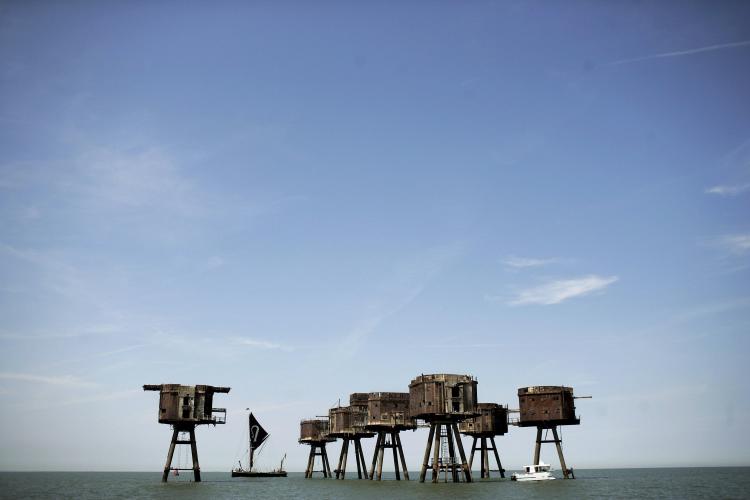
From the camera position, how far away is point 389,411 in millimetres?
69688

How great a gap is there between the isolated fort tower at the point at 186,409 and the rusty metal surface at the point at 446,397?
22.5 meters

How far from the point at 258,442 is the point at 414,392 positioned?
46579 millimetres

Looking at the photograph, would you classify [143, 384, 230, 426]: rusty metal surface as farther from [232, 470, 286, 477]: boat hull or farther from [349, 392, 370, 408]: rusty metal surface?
[232, 470, 286, 477]: boat hull

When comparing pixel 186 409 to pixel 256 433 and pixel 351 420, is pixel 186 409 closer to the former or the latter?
pixel 351 420

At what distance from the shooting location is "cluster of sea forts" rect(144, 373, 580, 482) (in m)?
58.7

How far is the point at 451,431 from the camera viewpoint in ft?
202

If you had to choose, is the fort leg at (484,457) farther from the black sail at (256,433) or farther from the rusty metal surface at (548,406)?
the black sail at (256,433)

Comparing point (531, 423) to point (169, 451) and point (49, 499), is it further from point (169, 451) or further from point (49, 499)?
point (49, 499)

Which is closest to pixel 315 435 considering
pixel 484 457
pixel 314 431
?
pixel 314 431

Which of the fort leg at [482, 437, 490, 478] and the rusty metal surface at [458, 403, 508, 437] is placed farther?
the fort leg at [482, 437, 490, 478]

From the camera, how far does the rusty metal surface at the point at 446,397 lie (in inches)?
2282

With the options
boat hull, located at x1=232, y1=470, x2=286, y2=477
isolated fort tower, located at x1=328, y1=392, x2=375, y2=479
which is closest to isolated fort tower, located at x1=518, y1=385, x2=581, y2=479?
isolated fort tower, located at x1=328, y1=392, x2=375, y2=479

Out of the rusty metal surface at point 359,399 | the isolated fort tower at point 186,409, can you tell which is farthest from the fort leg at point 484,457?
the isolated fort tower at point 186,409

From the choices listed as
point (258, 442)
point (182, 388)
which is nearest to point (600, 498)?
point (182, 388)
